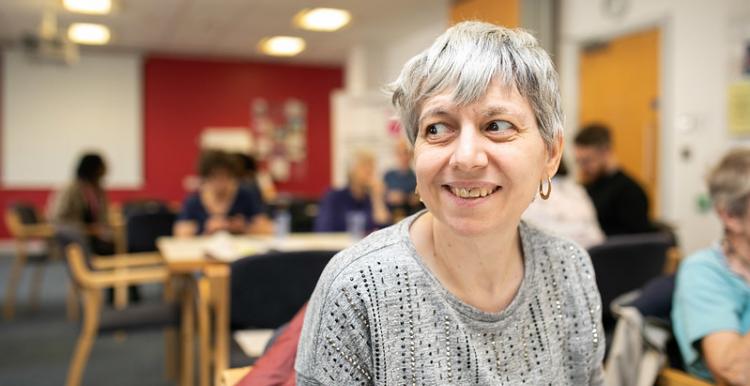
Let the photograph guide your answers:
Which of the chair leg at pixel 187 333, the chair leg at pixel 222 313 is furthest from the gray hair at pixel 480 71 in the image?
the chair leg at pixel 187 333

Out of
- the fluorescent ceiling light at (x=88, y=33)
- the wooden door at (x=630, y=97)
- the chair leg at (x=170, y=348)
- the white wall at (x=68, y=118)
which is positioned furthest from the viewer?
the white wall at (x=68, y=118)

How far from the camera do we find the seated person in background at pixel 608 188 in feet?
12.0

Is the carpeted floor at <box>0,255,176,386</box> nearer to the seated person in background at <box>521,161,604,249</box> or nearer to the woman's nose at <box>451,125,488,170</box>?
the seated person in background at <box>521,161,604,249</box>

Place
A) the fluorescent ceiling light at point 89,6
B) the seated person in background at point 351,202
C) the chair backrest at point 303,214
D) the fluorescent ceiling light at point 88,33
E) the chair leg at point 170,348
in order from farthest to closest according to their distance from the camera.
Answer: the fluorescent ceiling light at point 88,33
the fluorescent ceiling light at point 89,6
the chair backrest at point 303,214
the seated person in background at point 351,202
the chair leg at point 170,348

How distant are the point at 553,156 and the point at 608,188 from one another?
2.78m

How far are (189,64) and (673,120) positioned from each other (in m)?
7.30

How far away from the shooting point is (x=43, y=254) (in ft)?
17.9

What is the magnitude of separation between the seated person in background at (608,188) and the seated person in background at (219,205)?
1995 millimetres

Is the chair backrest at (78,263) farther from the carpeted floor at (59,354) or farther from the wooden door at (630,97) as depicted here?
the wooden door at (630,97)

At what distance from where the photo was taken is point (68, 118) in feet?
30.8

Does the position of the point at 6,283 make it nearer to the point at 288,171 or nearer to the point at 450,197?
the point at 288,171

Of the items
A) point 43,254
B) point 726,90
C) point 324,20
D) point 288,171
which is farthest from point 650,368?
point 288,171

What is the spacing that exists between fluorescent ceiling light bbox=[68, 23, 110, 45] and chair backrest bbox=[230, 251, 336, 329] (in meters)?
6.36

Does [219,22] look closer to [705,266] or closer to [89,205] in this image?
[89,205]
